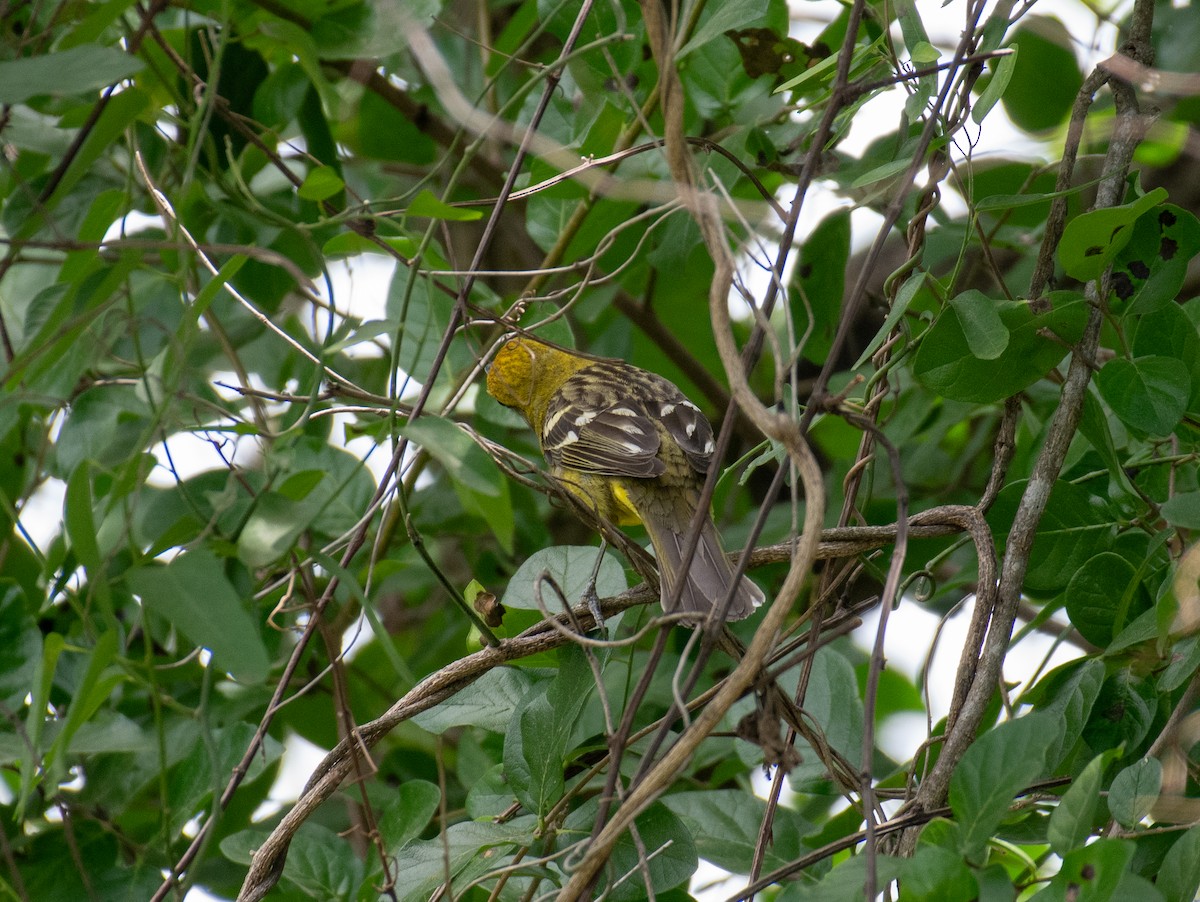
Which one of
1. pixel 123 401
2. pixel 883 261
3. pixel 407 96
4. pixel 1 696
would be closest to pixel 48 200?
pixel 123 401

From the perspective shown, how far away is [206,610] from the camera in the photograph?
4.75 ft

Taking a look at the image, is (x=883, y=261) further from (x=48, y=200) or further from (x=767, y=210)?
(x=48, y=200)

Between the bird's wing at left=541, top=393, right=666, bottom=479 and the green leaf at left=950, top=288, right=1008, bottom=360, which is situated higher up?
the bird's wing at left=541, top=393, right=666, bottom=479

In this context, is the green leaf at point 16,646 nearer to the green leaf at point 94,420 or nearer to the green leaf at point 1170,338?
the green leaf at point 94,420

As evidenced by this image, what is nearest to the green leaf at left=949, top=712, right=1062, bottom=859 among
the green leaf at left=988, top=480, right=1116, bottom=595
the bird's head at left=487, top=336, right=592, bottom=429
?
the green leaf at left=988, top=480, right=1116, bottom=595

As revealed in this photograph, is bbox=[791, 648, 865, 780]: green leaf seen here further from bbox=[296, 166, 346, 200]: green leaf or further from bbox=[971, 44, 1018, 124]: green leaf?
bbox=[296, 166, 346, 200]: green leaf

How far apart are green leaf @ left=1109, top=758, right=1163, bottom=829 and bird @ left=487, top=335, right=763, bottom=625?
140 cm

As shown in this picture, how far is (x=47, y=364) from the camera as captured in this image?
5.97ft

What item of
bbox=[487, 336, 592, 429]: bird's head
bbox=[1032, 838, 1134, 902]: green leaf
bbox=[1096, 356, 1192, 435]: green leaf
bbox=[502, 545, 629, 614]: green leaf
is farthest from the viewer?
bbox=[487, 336, 592, 429]: bird's head

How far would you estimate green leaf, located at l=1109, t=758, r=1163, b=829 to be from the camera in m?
1.87

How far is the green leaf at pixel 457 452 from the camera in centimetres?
152

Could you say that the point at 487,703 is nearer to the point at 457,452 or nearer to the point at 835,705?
the point at 835,705

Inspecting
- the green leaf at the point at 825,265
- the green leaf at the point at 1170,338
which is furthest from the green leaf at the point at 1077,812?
the green leaf at the point at 825,265

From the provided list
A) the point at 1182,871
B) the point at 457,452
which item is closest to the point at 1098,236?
the point at 1182,871
